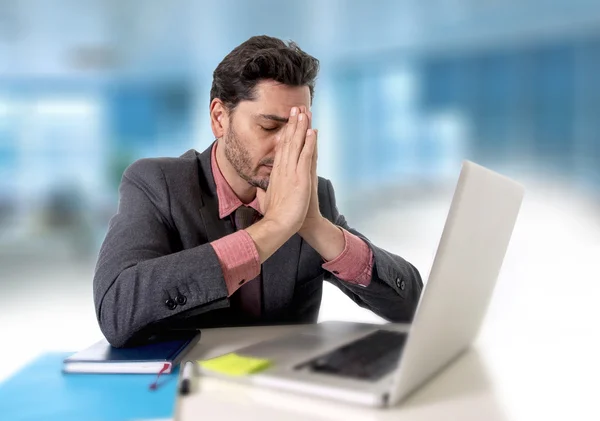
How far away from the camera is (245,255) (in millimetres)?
1126

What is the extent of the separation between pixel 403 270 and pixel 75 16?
3921mm

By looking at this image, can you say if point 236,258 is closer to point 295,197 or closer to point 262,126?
point 295,197

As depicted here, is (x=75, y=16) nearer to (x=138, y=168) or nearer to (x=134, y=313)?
(x=138, y=168)

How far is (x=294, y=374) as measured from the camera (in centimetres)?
83

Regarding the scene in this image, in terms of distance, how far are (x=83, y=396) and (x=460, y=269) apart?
56 centimetres

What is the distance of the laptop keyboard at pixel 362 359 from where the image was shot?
0.82 meters

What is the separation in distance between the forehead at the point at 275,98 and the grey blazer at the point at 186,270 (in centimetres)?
22

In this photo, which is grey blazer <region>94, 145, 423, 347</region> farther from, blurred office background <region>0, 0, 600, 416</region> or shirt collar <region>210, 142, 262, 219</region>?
blurred office background <region>0, 0, 600, 416</region>

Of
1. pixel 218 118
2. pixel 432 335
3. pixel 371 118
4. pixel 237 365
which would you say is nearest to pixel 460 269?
pixel 432 335

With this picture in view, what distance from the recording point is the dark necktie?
148 centimetres

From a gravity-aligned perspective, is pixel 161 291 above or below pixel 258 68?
below

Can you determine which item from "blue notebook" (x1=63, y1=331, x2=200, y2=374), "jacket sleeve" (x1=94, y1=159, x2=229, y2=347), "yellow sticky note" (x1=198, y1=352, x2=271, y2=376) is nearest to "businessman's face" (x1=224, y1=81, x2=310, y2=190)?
"jacket sleeve" (x1=94, y1=159, x2=229, y2=347)

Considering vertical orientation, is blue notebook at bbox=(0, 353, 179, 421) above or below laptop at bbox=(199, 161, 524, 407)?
below

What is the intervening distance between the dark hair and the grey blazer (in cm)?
19
